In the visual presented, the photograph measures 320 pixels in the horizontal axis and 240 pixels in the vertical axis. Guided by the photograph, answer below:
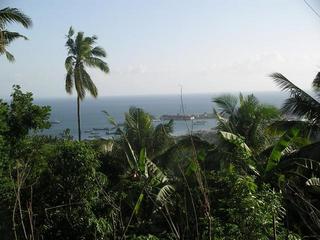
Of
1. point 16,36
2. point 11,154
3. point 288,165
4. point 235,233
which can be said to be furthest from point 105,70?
point 235,233

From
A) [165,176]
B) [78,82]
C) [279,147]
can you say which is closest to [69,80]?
[78,82]

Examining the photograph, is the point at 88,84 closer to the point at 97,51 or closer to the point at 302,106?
the point at 97,51

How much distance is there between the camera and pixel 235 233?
321 inches

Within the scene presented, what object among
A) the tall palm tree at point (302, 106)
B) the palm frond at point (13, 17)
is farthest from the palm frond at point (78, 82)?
the tall palm tree at point (302, 106)

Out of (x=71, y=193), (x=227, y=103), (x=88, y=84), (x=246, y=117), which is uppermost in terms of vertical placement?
(x=88, y=84)

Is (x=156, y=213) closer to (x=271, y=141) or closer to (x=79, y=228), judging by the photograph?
(x=79, y=228)

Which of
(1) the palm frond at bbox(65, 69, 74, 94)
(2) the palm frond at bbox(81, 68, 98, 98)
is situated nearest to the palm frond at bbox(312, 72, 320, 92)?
(2) the palm frond at bbox(81, 68, 98, 98)

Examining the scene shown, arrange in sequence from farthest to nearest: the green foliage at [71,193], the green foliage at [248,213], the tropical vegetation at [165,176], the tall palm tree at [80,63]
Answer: the tall palm tree at [80,63]
the green foliage at [71,193]
the tropical vegetation at [165,176]
the green foliage at [248,213]

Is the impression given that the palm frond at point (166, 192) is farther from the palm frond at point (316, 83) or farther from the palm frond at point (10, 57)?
the palm frond at point (10, 57)

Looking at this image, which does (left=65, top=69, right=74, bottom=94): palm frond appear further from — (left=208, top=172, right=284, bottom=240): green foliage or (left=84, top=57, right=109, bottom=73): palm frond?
(left=208, top=172, right=284, bottom=240): green foliage

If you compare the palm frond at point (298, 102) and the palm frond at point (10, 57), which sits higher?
the palm frond at point (10, 57)

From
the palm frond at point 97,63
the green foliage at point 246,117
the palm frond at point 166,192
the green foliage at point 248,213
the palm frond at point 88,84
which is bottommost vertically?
the palm frond at point 166,192

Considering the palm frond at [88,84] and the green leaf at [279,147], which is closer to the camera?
the green leaf at [279,147]

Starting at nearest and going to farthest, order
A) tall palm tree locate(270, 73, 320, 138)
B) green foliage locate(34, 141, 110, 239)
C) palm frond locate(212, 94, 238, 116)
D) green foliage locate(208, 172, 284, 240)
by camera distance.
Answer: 1. green foliage locate(208, 172, 284, 240)
2. green foliage locate(34, 141, 110, 239)
3. tall palm tree locate(270, 73, 320, 138)
4. palm frond locate(212, 94, 238, 116)
